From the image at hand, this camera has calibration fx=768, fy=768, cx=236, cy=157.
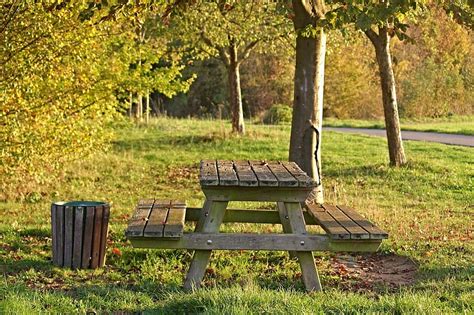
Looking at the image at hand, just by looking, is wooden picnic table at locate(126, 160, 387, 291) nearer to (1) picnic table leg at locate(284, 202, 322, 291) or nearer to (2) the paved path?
(1) picnic table leg at locate(284, 202, 322, 291)

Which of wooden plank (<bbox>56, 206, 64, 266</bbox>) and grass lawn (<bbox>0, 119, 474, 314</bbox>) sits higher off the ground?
wooden plank (<bbox>56, 206, 64, 266</bbox>)

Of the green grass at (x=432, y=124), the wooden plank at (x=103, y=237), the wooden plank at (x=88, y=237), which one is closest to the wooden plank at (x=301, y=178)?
the wooden plank at (x=103, y=237)

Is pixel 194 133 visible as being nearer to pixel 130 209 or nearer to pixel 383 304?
pixel 130 209

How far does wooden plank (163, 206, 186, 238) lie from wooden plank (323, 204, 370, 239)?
1553 millimetres

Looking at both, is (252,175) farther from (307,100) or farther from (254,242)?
(307,100)

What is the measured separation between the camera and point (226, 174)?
24.6 feet

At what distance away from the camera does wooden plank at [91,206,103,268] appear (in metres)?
8.09

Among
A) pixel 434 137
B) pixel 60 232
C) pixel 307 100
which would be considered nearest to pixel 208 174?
pixel 60 232

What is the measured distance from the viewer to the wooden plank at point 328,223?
6931mm

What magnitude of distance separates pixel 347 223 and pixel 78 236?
2.80m

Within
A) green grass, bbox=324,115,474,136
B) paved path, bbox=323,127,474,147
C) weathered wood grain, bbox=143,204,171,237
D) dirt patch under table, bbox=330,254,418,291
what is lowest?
dirt patch under table, bbox=330,254,418,291

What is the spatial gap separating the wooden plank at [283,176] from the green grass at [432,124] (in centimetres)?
2099

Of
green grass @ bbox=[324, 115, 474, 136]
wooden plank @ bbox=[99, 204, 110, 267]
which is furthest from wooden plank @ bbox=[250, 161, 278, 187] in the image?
green grass @ bbox=[324, 115, 474, 136]

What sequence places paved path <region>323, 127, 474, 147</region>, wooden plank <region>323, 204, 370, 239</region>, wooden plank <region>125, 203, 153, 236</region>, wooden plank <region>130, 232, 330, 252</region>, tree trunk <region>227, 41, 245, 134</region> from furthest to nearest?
tree trunk <region>227, 41, 245, 134</region> → paved path <region>323, 127, 474, 147</region> → wooden plank <region>130, 232, 330, 252</region> → wooden plank <region>323, 204, 370, 239</region> → wooden plank <region>125, 203, 153, 236</region>
